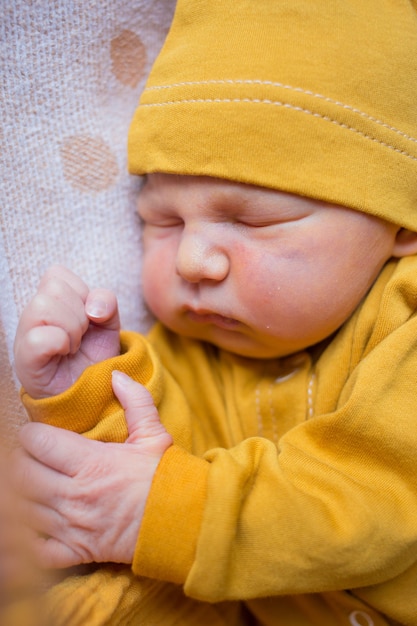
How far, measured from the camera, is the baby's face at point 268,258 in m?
1.12

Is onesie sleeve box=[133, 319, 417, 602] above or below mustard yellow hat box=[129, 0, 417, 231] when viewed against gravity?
below

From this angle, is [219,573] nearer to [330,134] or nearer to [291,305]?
[291,305]

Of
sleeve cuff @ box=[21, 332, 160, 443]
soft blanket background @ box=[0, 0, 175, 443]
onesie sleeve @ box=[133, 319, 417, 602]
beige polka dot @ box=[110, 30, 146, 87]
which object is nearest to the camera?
onesie sleeve @ box=[133, 319, 417, 602]

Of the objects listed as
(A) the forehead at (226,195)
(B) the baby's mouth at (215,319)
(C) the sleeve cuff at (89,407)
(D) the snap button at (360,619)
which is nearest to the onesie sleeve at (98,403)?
(C) the sleeve cuff at (89,407)

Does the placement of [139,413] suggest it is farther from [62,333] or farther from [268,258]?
[268,258]

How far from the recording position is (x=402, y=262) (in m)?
1.21

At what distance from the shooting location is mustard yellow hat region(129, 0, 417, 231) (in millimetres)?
1086

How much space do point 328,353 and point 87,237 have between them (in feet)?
1.68

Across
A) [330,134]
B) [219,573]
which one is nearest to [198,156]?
[330,134]

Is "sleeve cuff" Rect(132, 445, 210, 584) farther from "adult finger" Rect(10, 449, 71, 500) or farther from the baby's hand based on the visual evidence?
the baby's hand

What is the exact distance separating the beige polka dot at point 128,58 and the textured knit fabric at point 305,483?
53 cm

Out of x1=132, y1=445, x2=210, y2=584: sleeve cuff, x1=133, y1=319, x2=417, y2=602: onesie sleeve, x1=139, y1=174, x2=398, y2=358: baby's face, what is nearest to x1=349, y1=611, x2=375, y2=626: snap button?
x1=133, y1=319, x2=417, y2=602: onesie sleeve

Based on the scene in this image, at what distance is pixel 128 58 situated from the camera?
4.44 ft

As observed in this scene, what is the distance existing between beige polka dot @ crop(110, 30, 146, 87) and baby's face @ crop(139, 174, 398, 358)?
0.28m
